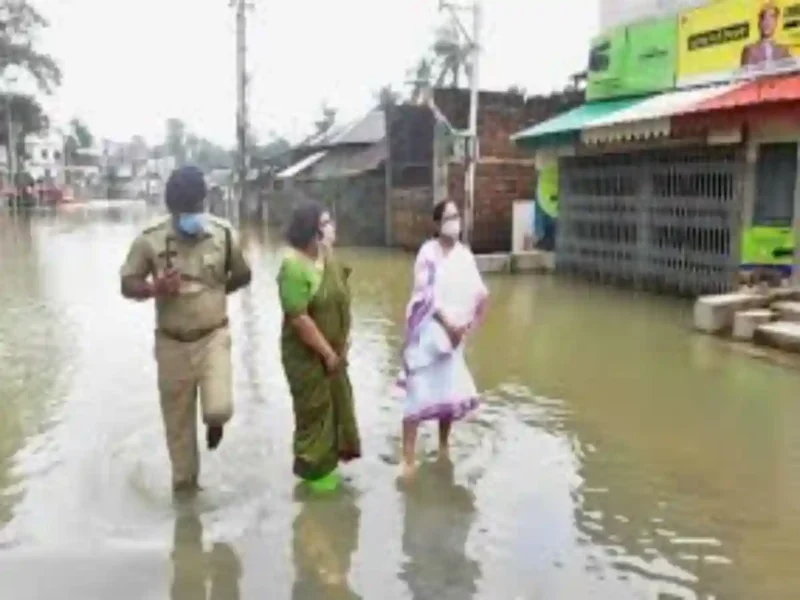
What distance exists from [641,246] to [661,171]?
1.24 m

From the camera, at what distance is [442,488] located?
546cm

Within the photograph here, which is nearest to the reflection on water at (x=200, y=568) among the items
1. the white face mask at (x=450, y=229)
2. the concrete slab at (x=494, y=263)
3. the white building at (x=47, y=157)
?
the white face mask at (x=450, y=229)

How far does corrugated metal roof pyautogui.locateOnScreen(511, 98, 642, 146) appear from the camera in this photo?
16031 millimetres

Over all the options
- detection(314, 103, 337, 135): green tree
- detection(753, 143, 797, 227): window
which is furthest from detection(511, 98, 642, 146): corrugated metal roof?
detection(314, 103, 337, 135): green tree

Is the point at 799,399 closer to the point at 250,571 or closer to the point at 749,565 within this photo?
the point at 749,565

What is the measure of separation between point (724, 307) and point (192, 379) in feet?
23.9

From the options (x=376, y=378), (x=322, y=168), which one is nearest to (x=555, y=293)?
(x=376, y=378)

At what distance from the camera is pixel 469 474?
225 inches

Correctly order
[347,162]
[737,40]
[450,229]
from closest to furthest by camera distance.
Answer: [450,229] → [737,40] → [347,162]

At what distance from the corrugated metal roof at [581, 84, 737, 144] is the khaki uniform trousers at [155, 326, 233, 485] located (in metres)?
9.27

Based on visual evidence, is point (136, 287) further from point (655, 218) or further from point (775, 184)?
point (655, 218)

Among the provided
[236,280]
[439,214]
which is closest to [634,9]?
[439,214]

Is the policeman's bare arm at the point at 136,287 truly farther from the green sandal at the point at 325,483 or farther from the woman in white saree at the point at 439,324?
the woman in white saree at the point at 439,324

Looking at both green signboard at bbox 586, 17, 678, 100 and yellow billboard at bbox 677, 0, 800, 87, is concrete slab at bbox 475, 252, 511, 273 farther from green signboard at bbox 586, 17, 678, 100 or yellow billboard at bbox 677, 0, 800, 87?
yellow billboard at bbox 677, 0, 800, 87
